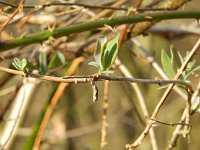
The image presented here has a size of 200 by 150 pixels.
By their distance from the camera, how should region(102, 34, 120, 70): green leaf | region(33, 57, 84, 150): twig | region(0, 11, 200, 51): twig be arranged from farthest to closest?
region(33, 57, 84, 150): twig, region(0, 11, 200, 51): twig, region(102, 34, 120, 70): green leaf

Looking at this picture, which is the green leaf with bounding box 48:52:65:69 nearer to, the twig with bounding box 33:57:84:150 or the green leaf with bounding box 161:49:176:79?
the twig with bounding box 33:57:84:150

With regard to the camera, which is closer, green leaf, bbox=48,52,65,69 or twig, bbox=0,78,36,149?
green leaf, bbox=48,52,65,69

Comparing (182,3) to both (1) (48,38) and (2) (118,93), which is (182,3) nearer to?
(1) (48,38)

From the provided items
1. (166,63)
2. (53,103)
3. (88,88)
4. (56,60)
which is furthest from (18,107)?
(88,88)

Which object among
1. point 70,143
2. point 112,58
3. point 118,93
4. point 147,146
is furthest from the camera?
point 118,93

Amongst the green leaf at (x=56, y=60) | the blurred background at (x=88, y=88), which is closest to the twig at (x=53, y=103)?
the blurred background at (x=88, y=88)

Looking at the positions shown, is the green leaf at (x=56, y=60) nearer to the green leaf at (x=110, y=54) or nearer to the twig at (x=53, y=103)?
the twig at (x=53, y=103)

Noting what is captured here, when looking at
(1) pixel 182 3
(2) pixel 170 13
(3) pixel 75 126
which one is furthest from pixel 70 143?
(2) pixel 170 13

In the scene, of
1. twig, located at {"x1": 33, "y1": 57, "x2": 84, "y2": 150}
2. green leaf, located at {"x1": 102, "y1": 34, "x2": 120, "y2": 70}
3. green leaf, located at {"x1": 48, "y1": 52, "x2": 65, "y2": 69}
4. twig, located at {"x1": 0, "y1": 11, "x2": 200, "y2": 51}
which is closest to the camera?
green leaf, located at {"x1": 102, "y1": 34, "x2": 120, "y2": 70}

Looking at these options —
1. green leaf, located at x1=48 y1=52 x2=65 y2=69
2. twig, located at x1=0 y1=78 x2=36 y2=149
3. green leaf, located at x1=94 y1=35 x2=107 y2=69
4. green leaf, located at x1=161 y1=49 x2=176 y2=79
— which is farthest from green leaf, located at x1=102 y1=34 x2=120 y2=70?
twig, located at x1=0 y1=78 x2=36 y2=149
